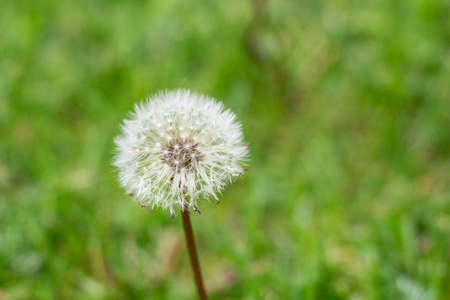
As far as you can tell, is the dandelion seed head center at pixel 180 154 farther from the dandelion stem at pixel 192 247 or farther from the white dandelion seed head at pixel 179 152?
the dandelion stem at pixel 192 247

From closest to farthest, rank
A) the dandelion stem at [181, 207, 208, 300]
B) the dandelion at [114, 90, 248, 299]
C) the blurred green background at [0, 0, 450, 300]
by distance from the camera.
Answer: the dandelion stem at [181, 207, 208, 300] → the dandelion at [114, 90, 248, 299] → the blurred green background at [0, 0, 450, 300]

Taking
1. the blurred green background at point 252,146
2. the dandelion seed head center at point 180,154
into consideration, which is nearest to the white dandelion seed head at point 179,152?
the dandelion seed head center at point 180,154

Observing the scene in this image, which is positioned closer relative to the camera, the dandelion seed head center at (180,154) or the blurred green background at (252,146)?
the dandelion seed head center at (180,154)

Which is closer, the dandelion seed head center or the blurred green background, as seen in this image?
the dandelion seed head center

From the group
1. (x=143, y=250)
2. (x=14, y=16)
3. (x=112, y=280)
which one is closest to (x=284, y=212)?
(x=143, y=250)

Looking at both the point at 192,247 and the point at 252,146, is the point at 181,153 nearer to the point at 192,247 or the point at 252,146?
the point at 192,247

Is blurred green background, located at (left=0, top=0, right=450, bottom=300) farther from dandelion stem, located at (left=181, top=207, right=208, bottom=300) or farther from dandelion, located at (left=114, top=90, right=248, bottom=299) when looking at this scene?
dandelion, located at (left=114, top=90, right=248, bottom=299)

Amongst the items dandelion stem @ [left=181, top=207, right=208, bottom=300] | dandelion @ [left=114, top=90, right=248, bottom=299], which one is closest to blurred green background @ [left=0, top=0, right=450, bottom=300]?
dandelion stem @ [left=181, top=207, right=208, bottom=300]

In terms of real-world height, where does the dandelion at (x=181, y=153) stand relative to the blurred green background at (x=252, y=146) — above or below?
below
